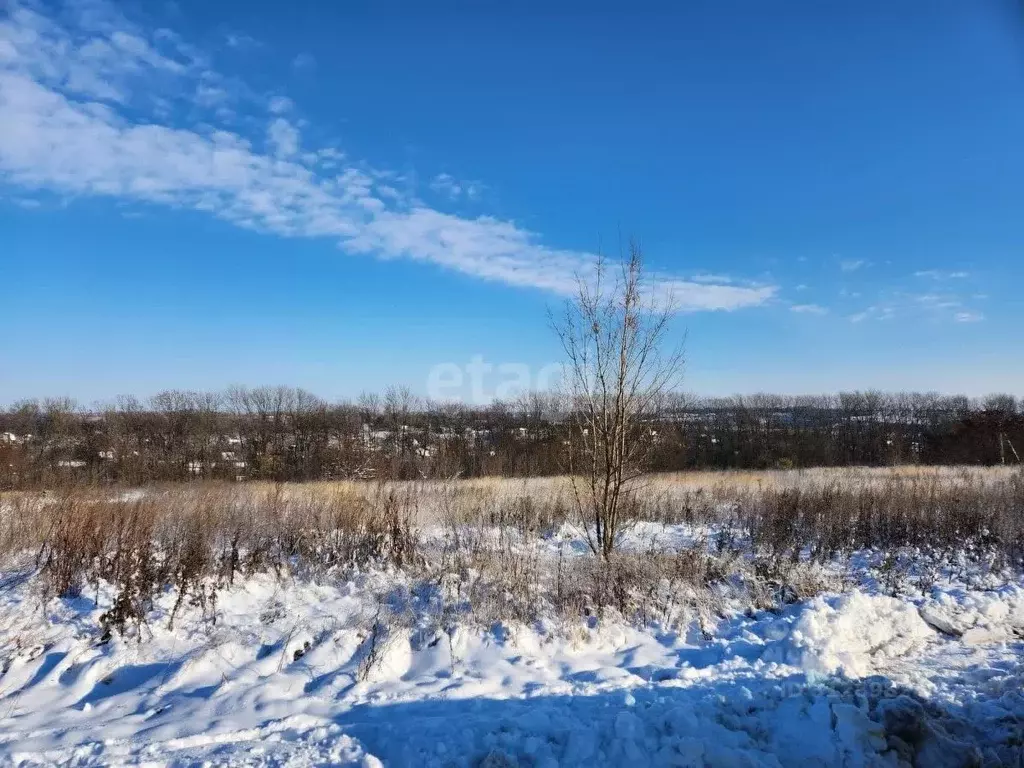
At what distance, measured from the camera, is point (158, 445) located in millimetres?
27516

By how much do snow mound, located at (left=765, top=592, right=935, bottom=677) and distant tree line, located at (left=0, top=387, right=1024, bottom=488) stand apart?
30.4ft

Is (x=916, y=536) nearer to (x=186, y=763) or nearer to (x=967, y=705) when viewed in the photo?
(x=967, y=705)

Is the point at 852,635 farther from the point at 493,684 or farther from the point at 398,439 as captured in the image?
the point at 398,439

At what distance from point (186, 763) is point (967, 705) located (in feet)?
16.2

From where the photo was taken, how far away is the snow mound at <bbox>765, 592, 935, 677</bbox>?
196 inches

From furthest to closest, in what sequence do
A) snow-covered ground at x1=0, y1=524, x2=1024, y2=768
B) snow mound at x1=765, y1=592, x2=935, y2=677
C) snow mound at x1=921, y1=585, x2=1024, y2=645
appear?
1. snow mound at x1=921, y1=585, x2=1024, y2=645
2. snow mound at x1=765, y1=592, x2=935, y2=677
3. snow-covered ground at x1=0, y1=524, x2=1024, y2=768

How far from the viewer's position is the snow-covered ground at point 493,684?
139 inches

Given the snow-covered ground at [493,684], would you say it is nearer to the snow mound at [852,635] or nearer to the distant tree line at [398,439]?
the snow mound at [852,635]

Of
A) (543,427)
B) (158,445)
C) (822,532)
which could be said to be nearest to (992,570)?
(822,532)

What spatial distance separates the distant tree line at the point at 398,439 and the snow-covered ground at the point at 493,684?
930cm

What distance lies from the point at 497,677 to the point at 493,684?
12cm

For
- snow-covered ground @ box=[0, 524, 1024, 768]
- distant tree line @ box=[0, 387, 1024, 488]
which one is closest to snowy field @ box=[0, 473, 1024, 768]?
snow-covered ground @ box=[0, 524, 1024, 768]

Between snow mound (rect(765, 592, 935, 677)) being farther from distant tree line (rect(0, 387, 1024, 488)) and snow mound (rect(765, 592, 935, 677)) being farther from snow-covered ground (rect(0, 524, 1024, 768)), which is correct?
distant tree line (rect(0, 387, 1024, 488))

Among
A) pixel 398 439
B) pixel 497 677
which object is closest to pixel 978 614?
pixel 497 677
